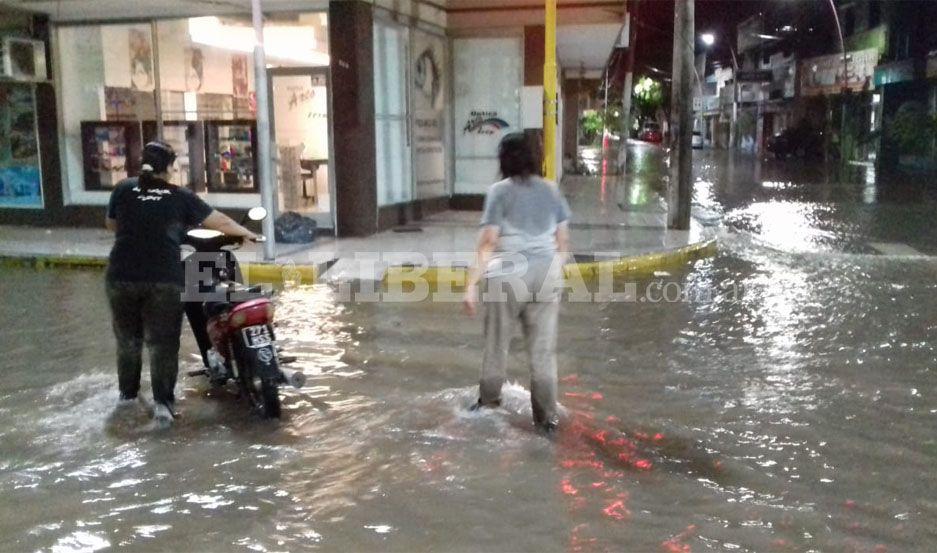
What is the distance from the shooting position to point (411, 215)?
1563cm

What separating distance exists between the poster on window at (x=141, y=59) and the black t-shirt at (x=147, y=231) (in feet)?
32.2

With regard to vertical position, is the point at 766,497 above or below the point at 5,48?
below

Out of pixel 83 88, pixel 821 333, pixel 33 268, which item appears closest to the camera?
pixel 821 333

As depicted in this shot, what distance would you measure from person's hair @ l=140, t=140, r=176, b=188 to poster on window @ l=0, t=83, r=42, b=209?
11.0 m

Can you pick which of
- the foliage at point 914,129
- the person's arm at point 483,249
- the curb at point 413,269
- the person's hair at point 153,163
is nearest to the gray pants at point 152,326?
the person's hair at point 153,163

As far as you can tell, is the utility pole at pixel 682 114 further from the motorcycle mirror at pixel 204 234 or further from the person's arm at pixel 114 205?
the person's arm at pixel 114 205

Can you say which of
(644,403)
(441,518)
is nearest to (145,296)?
(441,518)

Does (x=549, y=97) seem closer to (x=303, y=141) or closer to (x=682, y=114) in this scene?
(x=682, y=114)

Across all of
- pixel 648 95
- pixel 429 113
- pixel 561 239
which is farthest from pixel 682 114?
pixel 648 95

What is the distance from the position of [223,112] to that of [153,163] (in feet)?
30.5

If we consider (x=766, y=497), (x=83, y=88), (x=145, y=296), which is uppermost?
(x=83, y=88)

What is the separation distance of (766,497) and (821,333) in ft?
12.7

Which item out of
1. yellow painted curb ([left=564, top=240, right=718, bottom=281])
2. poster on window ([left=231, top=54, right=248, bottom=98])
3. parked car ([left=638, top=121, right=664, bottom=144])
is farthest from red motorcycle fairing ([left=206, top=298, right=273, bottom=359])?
parked car ([left=638, top=121, right=664, bottom=144])

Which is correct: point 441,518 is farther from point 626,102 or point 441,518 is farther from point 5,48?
point 626,102
